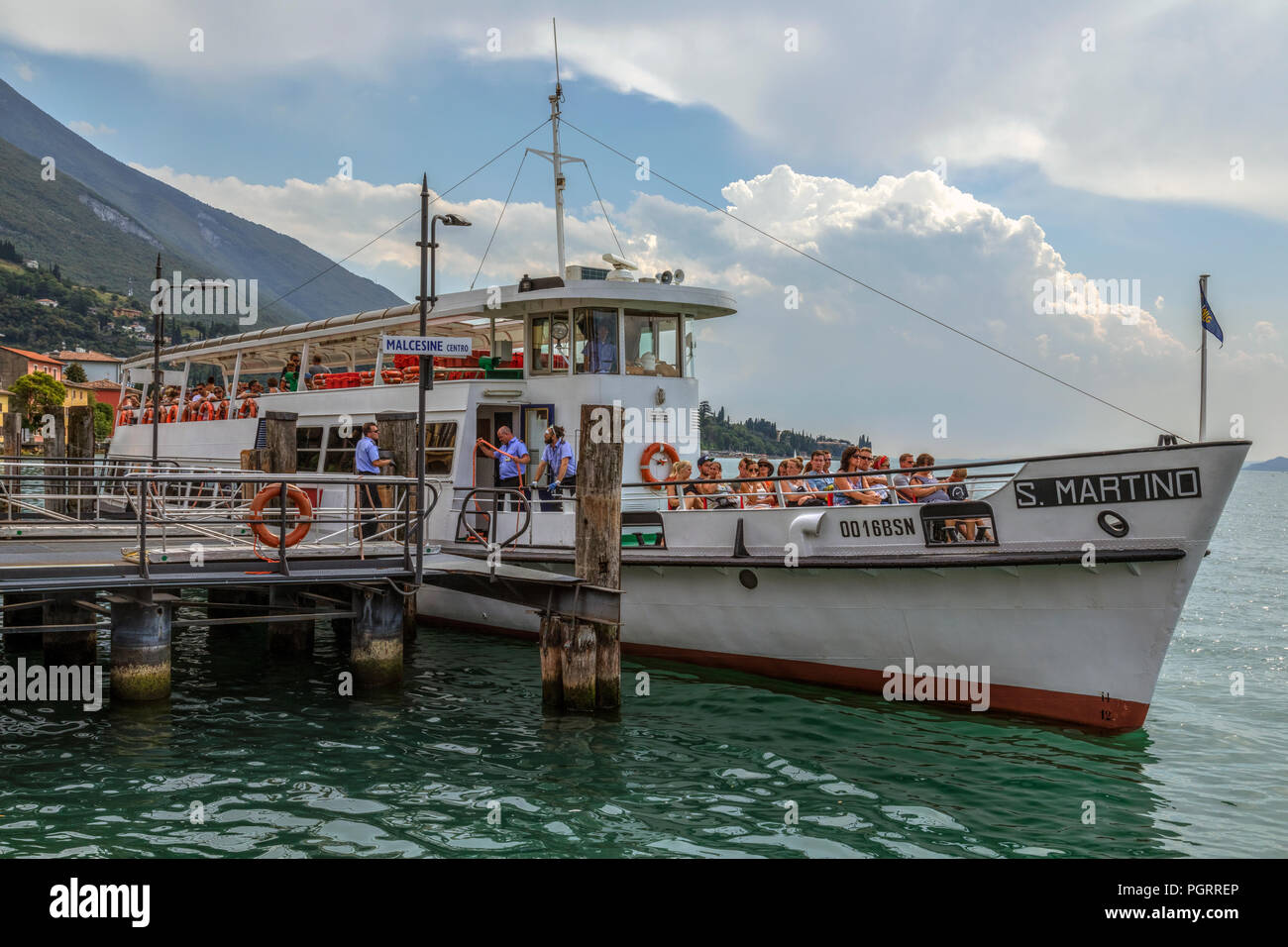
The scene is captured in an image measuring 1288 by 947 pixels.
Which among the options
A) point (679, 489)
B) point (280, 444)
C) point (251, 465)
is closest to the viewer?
point (679, 489)

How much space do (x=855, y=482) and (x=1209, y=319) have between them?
4019mm

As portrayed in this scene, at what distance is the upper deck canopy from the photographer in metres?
14.5

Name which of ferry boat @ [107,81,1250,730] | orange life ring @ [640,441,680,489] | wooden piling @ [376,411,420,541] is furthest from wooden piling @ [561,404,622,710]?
wooden piling @ [376,411,420,541]

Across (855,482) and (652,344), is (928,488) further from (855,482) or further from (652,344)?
(652,344)

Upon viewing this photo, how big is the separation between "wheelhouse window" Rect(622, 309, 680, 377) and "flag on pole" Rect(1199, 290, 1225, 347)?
6.84 metres

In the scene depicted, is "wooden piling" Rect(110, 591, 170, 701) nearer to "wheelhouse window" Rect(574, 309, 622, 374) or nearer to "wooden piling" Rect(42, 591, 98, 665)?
"wooden piling" Rect(42, 591, 98, 665)

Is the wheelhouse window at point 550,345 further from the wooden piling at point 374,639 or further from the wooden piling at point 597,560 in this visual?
the wooden piling at point 374,639

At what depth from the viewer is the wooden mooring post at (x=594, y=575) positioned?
35.8 ft

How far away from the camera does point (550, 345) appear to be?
1499cm

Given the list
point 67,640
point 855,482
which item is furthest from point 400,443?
point 855,482

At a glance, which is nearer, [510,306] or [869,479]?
[869,479]
